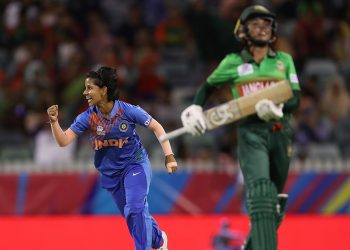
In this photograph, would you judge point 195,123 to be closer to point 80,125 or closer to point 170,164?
point 170,164

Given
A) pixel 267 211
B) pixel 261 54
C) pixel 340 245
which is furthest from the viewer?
pixel 340 245

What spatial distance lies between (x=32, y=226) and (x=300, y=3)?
19.5 feet

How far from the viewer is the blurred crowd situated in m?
12.2


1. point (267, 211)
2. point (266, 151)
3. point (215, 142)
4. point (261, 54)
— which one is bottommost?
point (267, 211)

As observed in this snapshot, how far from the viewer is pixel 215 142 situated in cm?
1202

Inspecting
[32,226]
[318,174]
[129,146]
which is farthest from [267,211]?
[318,174]

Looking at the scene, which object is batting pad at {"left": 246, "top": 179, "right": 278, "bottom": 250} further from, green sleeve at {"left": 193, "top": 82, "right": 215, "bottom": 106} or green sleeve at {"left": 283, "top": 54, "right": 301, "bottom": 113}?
green sleeve at {"left": 193, "top": 82, "right": 215, "bottom": 106}

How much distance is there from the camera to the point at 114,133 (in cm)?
679

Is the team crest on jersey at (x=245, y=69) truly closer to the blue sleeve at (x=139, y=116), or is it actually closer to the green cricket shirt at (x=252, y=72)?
the green cricket shirt at (x=252, y=72)

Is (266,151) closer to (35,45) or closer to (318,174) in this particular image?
(318,174)

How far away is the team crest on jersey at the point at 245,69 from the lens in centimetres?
708

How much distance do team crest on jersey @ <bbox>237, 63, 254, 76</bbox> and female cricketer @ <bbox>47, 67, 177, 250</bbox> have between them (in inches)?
27.2

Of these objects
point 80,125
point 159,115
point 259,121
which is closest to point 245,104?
point 259,121

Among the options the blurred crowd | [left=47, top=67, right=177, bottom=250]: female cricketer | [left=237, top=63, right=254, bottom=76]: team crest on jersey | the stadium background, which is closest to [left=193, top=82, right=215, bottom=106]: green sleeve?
[left=237, top=63, right=254, bottom=76]: team crest on jersey
